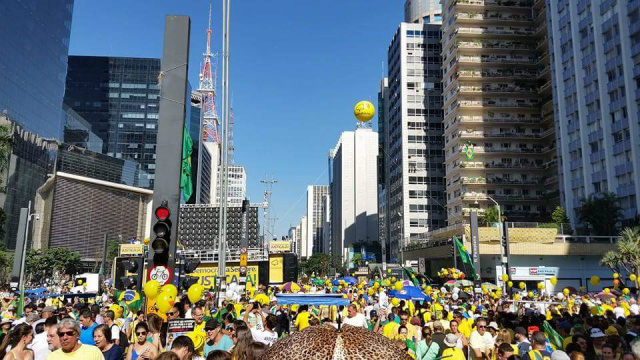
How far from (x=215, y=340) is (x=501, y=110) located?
69869mm

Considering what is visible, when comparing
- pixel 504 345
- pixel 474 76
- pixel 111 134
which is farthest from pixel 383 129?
pixel 504 345

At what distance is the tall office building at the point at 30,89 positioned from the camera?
93.4 m

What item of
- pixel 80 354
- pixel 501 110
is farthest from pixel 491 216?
pixel 80 354

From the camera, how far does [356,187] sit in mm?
170125

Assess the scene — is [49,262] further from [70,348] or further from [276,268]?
[70,348]

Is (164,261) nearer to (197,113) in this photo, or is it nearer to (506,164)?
(506,164)

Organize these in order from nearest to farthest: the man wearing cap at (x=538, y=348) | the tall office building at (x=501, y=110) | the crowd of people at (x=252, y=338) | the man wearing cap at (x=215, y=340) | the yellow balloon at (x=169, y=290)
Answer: the crowd of people at (x=252, y=338) → the man wearing cap at (x=215, y=340) → the man wearing cap at (x=538, y=348) → the yellow balloon at (x=169, y=290) → the tall office building at (x=501, y=110)

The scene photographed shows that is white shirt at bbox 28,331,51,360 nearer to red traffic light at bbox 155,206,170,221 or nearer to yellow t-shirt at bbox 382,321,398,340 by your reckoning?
red traffic light at bbox 155,206,170,221

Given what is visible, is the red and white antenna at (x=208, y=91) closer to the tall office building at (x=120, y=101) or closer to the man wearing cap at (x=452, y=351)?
the tall office building at (x=120, y=101)

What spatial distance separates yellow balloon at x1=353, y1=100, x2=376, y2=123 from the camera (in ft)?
56.9

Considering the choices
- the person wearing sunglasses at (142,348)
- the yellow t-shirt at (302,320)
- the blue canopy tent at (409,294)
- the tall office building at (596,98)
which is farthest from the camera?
the tall office building at (596,98)

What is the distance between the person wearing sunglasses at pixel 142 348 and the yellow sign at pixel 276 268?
126 ft

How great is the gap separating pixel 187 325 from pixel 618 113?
181 ft

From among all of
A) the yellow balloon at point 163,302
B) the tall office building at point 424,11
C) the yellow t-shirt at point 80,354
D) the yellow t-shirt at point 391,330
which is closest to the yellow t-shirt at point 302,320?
the yellow t-shirt at point 391,330
